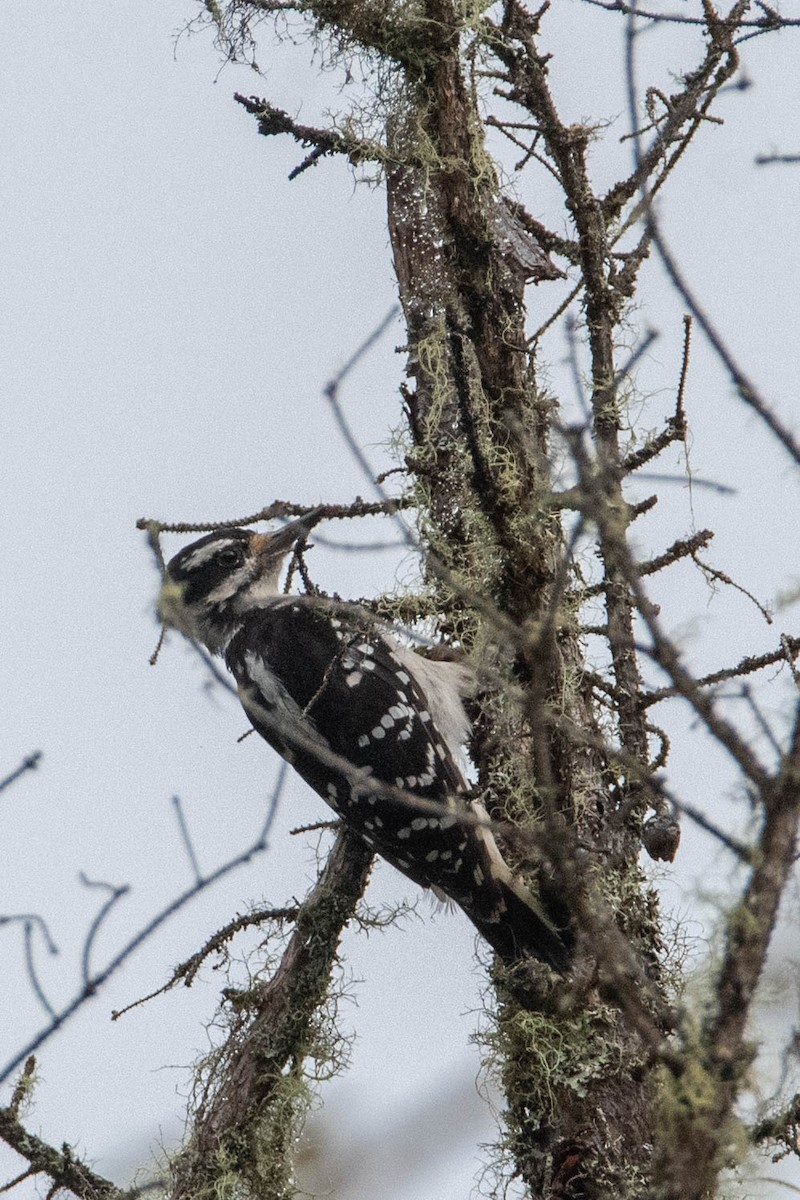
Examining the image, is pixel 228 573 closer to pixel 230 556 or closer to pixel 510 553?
pixel 230 556

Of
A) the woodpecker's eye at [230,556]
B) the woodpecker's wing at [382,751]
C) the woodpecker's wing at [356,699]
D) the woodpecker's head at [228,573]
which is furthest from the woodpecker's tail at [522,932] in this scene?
the woodpecker's eye at [230,556]

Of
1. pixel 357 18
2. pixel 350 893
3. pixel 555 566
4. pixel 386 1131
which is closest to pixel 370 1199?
pixel 386 1131

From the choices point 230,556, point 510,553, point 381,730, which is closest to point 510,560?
point 510,553

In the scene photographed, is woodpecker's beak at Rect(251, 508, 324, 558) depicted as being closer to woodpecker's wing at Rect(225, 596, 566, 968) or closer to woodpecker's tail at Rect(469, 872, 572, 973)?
woodpecker's wing at Rect(225, 596, 566, 968)

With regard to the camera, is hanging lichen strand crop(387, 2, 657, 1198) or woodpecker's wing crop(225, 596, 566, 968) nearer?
hanging lichen strand crop(387, 2, 657, 1198)

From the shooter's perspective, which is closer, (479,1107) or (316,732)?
(316,732)

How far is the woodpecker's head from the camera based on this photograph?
450 cm

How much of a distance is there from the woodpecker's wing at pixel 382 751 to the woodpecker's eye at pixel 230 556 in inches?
10.3

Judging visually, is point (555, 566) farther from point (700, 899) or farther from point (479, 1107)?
point (479, 1107)

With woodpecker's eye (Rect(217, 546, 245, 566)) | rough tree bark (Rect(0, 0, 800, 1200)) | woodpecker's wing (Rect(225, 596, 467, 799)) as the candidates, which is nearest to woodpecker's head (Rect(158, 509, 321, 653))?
woodpecker's eye (Rect(217, 546, 245, 566))

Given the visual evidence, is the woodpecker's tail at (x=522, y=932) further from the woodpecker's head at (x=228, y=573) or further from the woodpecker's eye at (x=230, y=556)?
the woodpecker's eye at (x=230, y=556)

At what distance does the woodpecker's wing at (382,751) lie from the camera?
3.61 metres

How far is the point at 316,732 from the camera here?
4.02 meters

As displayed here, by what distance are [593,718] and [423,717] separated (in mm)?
570
